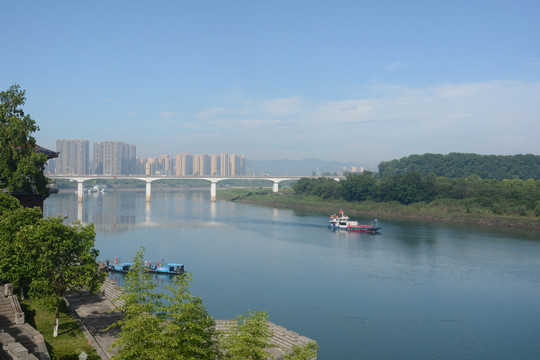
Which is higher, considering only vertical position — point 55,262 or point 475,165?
point 475,165

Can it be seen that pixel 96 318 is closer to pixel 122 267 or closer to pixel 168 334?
pixel 168 334

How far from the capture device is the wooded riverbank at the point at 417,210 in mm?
74475

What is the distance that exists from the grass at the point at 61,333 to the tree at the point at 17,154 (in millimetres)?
9436

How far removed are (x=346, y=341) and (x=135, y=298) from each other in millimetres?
14395

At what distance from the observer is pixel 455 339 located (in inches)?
1016

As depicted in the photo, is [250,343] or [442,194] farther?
[442,194]

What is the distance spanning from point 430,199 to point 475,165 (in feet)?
167

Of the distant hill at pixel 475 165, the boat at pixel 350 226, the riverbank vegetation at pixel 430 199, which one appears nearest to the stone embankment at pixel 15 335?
the boat at pixel 350 226

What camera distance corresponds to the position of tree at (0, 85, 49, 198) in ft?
96.9

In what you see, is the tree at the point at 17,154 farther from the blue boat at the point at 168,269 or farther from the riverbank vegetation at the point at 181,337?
the riverbank vegetation at the point at 181,337

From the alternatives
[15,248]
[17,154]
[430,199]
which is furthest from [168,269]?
[430,199]

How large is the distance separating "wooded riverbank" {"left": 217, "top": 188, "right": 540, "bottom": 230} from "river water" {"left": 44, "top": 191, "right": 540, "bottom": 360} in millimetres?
6210

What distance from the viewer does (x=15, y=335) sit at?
57.0 feet

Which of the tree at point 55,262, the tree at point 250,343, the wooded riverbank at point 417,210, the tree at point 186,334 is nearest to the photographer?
the tree at point 186,334
